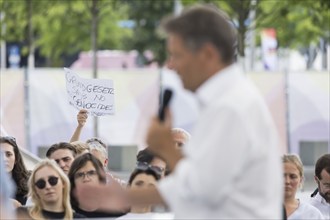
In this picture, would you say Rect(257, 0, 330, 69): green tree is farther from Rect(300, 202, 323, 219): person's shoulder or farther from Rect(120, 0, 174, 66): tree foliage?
Rect(300, 202, 323, 219): person's shoulder

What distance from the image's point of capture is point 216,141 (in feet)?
15.6

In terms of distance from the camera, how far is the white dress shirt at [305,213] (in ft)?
23.6

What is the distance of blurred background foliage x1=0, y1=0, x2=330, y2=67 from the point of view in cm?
2611

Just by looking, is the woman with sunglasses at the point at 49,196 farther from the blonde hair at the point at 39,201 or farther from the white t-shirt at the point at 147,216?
the white t-shirt at the point at 147,216

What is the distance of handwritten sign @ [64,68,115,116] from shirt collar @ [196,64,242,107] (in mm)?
5763

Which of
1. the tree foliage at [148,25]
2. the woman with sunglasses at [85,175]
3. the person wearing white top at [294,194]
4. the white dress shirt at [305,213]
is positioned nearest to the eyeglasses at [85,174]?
the woman with sunglasses at [85,175]

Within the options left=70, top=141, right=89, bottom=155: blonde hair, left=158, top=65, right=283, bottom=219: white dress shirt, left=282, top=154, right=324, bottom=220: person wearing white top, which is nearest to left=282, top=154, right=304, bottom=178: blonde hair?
left=282, top=154, right=324, bottom=220: person wearing white top

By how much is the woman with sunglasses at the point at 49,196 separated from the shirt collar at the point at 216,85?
8.02 feet

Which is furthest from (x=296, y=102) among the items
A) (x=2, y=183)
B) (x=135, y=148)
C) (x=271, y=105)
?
(x=2, y=183)

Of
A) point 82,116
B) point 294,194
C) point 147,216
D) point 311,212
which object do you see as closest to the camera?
point 147,216

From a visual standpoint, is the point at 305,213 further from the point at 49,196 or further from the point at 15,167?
the point at 15,167

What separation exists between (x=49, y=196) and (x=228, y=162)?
2.68 meters

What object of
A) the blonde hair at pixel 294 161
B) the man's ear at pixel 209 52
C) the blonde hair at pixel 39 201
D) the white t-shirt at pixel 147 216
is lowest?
the white t-shirt at pixel 147 216

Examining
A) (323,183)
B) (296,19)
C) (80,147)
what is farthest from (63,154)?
(296,19)
